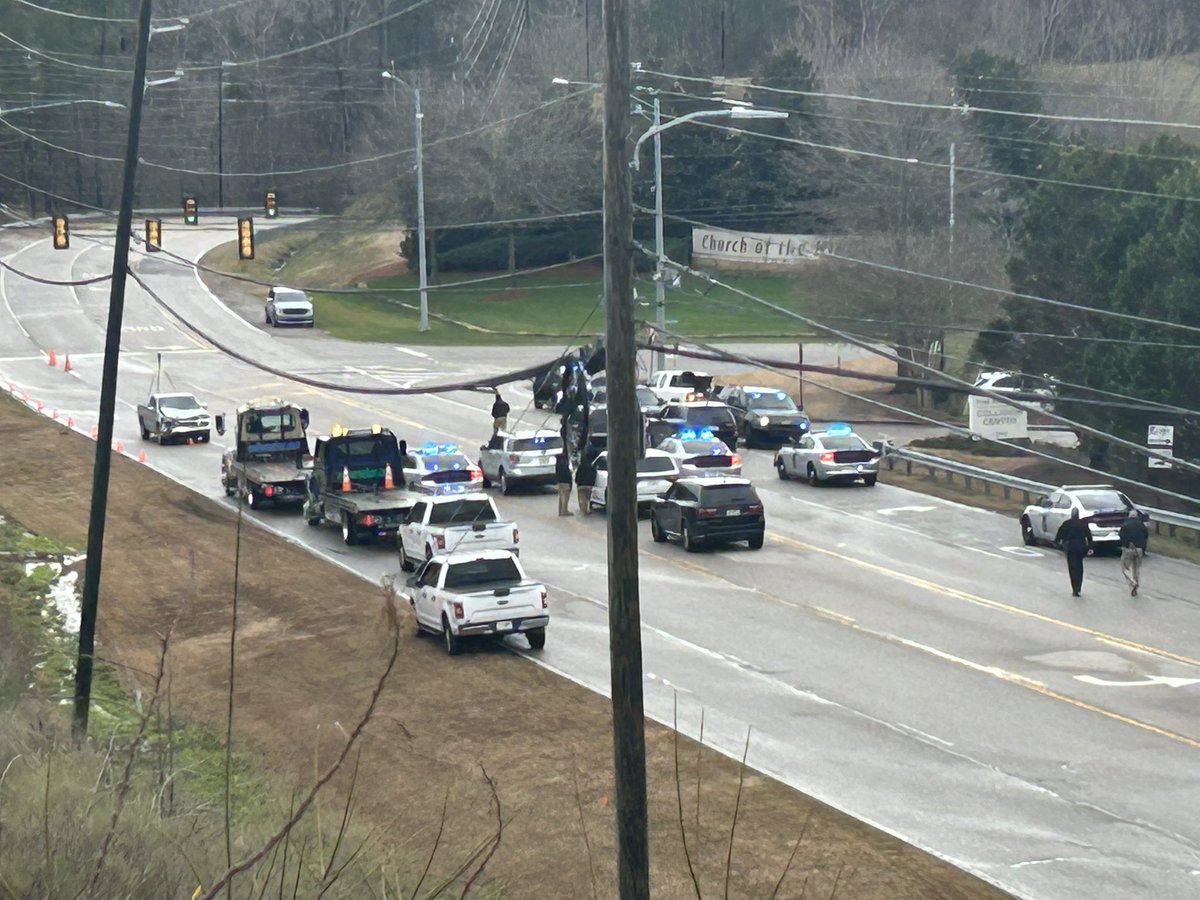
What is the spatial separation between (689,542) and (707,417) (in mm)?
13850

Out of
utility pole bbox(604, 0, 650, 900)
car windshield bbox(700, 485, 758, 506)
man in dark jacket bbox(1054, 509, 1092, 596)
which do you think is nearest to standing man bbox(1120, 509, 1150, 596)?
man in dark jacket bbox(1054, 509, 1092, 596)

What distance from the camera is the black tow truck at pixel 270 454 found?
37.7 meters

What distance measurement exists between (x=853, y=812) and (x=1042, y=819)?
208cm

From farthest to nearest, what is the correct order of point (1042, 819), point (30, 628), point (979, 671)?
point (30, 628)
point (979, 671)
point (1042, 819)

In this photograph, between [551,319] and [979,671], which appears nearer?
[979,671]

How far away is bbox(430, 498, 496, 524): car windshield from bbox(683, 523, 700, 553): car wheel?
440cm

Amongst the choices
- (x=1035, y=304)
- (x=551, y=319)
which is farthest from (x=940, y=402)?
(x=551, y=319)

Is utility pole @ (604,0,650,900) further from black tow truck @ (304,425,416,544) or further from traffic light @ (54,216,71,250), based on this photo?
traffic light @ (54,216,71,250)

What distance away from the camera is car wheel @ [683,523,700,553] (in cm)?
3353

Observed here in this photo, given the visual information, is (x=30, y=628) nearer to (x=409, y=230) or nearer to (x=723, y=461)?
(x=723, y=461)

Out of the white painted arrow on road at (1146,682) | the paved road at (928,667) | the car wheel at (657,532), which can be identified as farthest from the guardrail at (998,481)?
the white painted arrow on road at (1146,682)

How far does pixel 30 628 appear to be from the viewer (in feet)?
86.8

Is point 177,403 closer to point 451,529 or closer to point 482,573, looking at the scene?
point 451,529

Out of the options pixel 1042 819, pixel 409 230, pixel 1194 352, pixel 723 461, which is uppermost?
pixel 409 230
